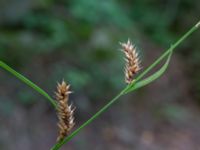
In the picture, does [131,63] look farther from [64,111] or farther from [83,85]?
[83,85]

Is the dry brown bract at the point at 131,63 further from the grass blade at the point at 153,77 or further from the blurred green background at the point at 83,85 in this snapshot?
the blurred green background at the point at 83,85

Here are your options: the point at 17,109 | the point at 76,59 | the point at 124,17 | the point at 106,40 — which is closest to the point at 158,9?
the point at 124,17

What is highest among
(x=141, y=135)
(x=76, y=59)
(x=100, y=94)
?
(x=76, y=59)

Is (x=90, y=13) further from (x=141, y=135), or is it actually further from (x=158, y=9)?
(x=158, y=9)

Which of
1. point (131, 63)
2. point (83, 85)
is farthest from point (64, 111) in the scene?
point (83, 85)

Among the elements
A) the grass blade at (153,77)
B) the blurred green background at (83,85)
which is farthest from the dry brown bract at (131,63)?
the blurred green background at (83,85)

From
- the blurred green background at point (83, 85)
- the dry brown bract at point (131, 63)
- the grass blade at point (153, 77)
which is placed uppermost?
the blurred green background at point (83, 85)

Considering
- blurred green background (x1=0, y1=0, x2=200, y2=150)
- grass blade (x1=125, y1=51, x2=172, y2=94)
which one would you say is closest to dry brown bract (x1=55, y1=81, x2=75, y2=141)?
grass blade (x1=125, y1=51, x2=172, y2=94)

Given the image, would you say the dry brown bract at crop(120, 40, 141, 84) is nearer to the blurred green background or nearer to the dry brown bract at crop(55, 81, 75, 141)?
the dry brown bract at crop(55, 81, 75, 141)
